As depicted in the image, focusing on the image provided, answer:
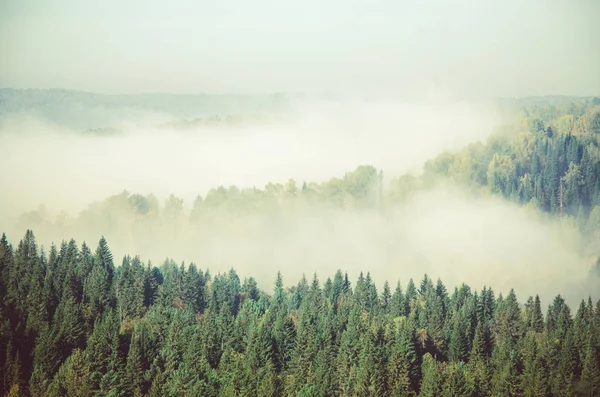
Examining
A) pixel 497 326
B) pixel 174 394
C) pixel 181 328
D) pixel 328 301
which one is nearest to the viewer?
pixel 174 394

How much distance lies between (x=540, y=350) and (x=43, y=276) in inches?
3439

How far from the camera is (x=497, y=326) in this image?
15138 cm

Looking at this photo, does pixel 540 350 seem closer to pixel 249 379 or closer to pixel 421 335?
pixel 421 335

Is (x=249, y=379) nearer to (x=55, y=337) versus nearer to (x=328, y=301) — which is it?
(x=55, y=337)

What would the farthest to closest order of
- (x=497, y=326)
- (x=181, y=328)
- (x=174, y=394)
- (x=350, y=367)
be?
1. (x=497, y=326)
2. (x=181, y=328)
3. (x=350, y=367)
4. (x=174, y=394)

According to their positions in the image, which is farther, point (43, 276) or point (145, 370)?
point (43, 276)

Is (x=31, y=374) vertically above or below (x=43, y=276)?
below

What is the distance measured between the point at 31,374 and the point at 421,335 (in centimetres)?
6359

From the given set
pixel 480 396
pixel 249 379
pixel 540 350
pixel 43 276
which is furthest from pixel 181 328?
pixel 540 350

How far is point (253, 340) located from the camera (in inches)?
5187

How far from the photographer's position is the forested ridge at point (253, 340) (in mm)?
117562

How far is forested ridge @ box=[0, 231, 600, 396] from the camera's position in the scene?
118 meters

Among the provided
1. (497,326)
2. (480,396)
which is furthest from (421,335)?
(480,396)

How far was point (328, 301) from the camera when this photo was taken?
6481 inches
